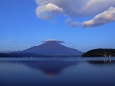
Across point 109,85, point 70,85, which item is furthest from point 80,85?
point 109,85

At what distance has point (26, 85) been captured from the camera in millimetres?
17906

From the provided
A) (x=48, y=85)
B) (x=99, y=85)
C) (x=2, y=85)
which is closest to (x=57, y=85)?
(x=48, y=85)

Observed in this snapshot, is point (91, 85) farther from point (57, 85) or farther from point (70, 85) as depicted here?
point (57, 85)

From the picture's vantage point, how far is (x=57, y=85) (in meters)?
18.0

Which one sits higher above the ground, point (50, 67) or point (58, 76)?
point (50, 67)

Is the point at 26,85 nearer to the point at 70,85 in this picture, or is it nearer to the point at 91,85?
the point at 70,85

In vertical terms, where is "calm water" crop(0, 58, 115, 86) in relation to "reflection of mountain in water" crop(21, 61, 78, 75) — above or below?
below

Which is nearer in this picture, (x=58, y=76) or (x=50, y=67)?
(x=58, y=76)

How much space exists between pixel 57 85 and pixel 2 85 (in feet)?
15.5

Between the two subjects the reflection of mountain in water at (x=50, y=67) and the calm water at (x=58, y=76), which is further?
the reflection of mountain in water at (x=50, y=67)

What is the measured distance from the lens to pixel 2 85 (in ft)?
59.7

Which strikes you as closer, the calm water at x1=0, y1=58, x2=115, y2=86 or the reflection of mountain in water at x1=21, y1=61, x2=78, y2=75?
the calm water at x1=0, y1=58, x2=115, y2=86

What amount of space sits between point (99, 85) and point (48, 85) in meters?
4.34

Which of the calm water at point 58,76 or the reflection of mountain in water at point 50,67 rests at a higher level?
the reflection of mountain in water at point 50,67
